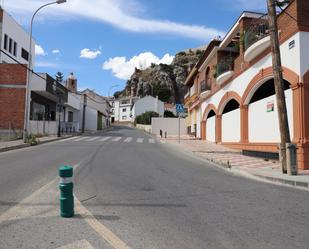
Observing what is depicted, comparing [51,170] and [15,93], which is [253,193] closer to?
[51,170]

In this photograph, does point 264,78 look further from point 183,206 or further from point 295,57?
point 183,206

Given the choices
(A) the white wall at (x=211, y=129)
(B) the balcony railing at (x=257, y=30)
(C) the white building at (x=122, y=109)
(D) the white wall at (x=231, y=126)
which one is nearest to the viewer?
(B) the balcony railing at (x=257, y=30)

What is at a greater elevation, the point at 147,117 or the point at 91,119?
the point at 147,117

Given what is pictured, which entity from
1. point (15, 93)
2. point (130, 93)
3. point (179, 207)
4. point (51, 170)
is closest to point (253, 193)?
point (179, 207)

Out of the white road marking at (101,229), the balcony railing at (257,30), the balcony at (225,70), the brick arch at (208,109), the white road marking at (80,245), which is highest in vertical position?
the balcony railing at (257,30)

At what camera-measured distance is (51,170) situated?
43.1 feet

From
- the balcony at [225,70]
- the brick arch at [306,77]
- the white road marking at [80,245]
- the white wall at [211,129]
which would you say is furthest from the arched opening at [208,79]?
the white road marking at [80,245]

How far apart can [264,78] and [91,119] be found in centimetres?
5146

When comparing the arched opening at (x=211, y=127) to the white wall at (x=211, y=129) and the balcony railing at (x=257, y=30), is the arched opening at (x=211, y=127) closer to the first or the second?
the white wall at (x=211, y=129)

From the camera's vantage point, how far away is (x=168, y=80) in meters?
134

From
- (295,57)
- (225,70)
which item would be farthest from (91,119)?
(295,57)

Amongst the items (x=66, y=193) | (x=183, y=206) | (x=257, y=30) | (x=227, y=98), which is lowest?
(x=183, y=206)

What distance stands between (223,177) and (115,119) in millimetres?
126398

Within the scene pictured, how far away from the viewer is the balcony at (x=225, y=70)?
27.5 m
